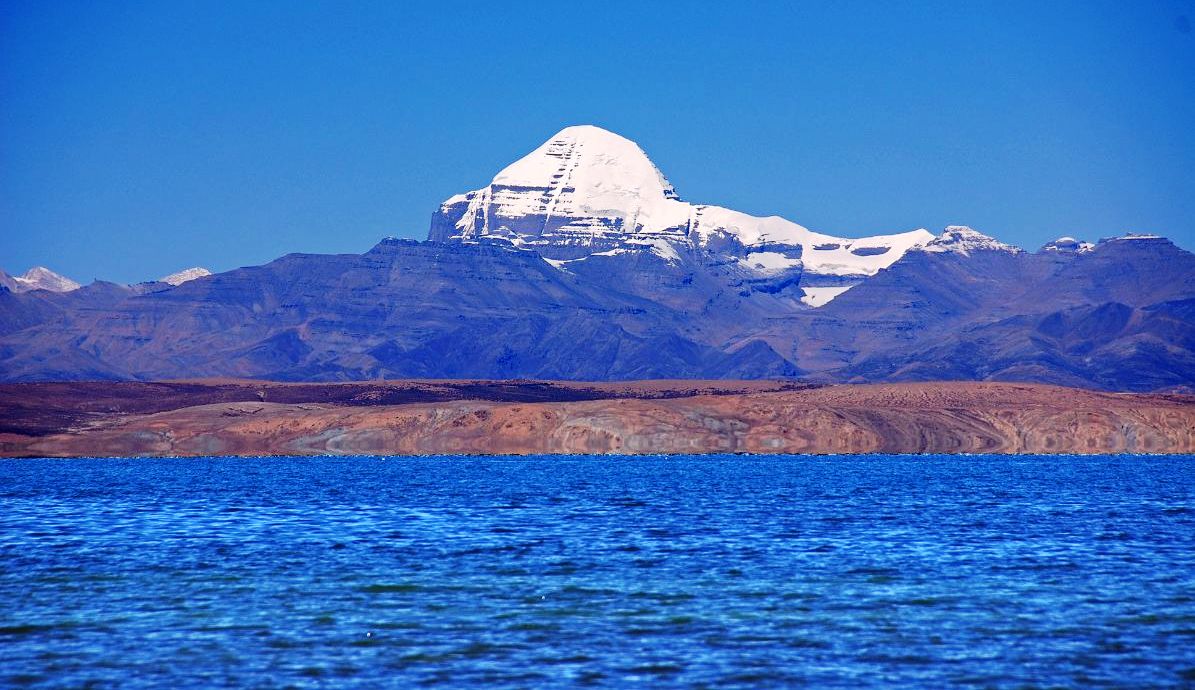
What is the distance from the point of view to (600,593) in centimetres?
5588

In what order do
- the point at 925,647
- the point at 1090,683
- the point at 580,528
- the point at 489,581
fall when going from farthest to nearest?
the point at 580,528, the point at 489,581, the point at 925,647, the point at 1090,683

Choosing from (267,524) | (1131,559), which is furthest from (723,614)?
(267,524)

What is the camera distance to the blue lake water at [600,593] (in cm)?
4206

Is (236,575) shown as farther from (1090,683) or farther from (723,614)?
(1090,683)

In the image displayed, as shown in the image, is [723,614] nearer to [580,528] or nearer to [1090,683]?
[1090,683]

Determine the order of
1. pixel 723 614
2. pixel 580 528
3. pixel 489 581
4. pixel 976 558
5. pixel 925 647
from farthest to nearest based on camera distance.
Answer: pixel 580 528 < pixel 976 558 < pixel 489 581 < pixel 723 614 < pixel 925 647

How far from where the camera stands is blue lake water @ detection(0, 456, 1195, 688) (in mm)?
42062

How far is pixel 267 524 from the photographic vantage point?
8875 centimetres

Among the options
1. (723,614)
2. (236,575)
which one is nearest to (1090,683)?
(723,614)

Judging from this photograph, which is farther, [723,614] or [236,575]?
[236,575]

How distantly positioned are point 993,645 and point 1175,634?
6.11 m

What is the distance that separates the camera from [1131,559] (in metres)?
66.9

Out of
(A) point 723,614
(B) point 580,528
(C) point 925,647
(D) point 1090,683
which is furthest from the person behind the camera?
(B) point 580,528

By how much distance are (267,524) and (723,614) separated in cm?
4427
